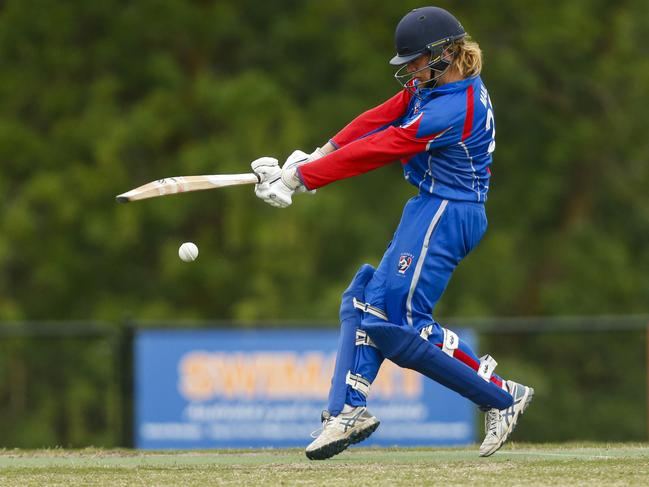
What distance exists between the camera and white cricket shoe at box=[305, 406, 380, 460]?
649 cm

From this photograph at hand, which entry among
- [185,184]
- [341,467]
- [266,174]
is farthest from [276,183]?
[341,467]

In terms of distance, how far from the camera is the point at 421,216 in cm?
646

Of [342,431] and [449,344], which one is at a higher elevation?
[449,344]

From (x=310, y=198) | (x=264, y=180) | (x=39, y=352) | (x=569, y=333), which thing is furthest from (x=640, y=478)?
(x=310, y=198)

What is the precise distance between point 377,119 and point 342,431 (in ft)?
5.23

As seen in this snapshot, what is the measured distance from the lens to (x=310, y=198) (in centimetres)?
1769

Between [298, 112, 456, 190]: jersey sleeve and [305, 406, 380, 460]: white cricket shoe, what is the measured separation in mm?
1092

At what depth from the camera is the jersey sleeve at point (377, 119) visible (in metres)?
6.94

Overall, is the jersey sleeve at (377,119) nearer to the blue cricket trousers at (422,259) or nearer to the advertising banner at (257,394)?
the blue cricket trousers at (422,259)

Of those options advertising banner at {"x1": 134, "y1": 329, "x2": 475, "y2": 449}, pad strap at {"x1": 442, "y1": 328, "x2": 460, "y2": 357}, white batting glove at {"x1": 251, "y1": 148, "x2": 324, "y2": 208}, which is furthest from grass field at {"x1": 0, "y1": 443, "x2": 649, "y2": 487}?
advertising banner at {"x1": 134, "y1": 329, "x2": 475, "y2": 449}

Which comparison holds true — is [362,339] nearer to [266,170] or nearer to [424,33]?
[266,170]

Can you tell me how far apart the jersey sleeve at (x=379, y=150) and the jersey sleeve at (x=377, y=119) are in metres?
0.52

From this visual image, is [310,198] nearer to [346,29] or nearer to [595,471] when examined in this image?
[346,29]

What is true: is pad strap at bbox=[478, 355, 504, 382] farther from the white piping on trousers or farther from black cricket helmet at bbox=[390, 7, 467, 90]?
black cricket helmet at bbox=[390, 7, 467, 90]
